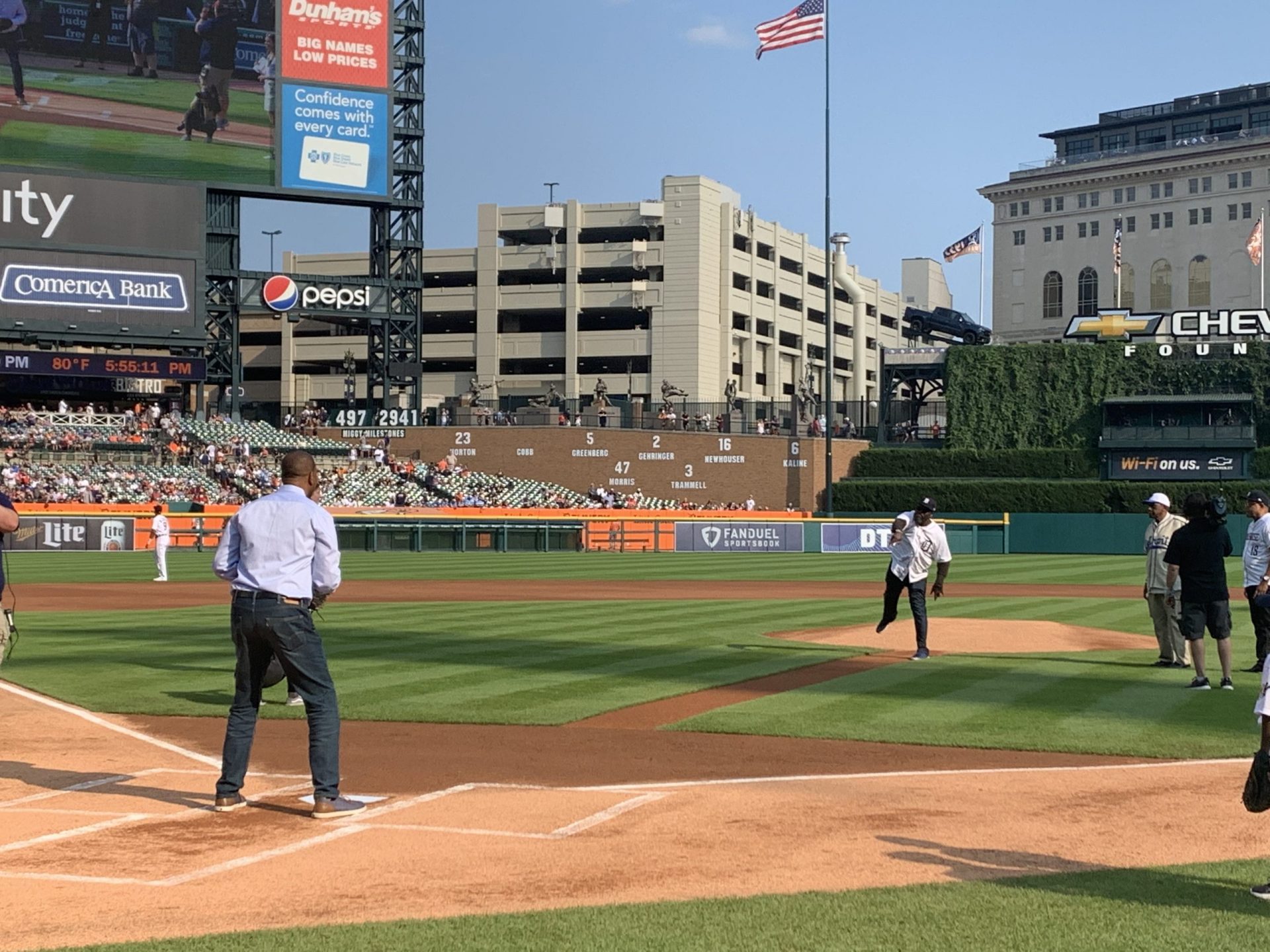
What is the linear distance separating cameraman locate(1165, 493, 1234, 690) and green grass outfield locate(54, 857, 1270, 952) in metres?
7.56

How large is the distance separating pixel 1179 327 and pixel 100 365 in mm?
48980

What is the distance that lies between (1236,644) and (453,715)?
1148cm

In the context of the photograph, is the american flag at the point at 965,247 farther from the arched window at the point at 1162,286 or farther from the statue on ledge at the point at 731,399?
the arched window at the point at 1162,286

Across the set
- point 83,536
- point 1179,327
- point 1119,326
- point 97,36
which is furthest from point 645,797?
point 1119,326

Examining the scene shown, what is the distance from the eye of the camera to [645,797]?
9219 mm

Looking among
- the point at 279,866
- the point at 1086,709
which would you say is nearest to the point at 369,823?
the point at 279,866

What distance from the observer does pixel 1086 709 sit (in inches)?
523

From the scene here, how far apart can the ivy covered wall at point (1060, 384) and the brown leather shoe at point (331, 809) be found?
207 feet

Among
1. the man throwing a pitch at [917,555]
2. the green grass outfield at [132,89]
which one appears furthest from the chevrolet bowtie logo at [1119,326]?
the man throwing a pitch at [917,555]

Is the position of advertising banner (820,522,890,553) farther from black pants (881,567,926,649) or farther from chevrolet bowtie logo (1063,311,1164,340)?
black pants (881,567,926,649)

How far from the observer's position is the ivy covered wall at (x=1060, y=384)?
218 ft

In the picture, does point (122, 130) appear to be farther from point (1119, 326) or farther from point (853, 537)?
point (1119, 326)

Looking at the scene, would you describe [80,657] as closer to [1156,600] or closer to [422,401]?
[1156,600]

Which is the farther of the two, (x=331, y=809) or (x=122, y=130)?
(x=122, y=130)
